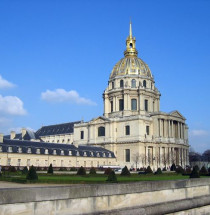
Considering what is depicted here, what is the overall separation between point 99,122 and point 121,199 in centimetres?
7008

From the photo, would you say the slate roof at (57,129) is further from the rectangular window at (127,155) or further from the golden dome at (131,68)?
the rectangular window at (127,155)

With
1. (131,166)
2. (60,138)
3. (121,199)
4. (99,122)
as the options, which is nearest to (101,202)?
(121,199)

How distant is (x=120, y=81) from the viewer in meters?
86.6

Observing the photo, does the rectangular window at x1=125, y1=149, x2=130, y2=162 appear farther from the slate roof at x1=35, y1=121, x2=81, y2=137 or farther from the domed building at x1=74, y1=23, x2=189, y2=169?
the slate roof at x1=35, y1=121, x2=81, y2=137

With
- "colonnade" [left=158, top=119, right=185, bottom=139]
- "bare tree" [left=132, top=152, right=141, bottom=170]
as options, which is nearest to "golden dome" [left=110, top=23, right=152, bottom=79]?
"colonnade" [left=158, top=119, right=185, bottom=139]

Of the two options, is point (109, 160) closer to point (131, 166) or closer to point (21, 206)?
point (131, 166)

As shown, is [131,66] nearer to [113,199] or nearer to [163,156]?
[163,156]

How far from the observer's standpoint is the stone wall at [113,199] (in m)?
9.01

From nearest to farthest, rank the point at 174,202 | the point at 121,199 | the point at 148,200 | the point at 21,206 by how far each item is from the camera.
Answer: the point at 21,206 < the point at 121,199 < the point at 148,200 < the point at 174,202

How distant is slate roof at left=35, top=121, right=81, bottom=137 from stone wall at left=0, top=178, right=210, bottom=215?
8170 cm

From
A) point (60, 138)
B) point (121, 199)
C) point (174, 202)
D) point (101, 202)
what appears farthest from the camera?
point (60, 138)

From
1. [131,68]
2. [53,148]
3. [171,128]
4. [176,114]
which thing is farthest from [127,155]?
[131,68]

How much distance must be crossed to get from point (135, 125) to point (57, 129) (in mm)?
34693

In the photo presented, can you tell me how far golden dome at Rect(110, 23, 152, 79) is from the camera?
86875mm
